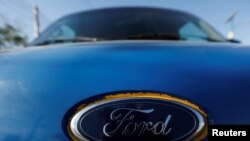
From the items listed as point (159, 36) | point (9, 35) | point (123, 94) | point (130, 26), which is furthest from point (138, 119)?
point (9, 35)

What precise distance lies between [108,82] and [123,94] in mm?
74

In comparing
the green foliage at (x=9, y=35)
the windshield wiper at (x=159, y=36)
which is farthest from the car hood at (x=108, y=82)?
the green foliage at (x=9, y=35)

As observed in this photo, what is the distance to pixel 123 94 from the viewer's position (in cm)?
120

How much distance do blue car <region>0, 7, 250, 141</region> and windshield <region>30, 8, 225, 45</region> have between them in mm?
1305

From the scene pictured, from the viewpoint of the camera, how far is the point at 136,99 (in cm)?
118

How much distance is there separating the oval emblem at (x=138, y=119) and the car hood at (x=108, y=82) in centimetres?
4

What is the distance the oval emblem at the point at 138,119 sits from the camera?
113 centimetres

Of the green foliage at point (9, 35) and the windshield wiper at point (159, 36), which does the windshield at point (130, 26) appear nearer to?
the windshield wiper at point (159, 36)

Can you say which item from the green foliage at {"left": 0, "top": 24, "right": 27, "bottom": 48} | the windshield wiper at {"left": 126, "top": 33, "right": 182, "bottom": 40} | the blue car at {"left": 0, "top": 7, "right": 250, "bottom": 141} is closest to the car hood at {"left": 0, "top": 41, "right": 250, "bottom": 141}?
the blue car at {"left": 0, "top": 7, "right": 250, "bottom": 141}

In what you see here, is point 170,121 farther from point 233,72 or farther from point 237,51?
point 237,51

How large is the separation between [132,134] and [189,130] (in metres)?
0.18

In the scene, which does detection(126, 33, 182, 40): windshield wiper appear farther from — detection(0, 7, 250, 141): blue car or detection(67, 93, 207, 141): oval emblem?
detection(67, 93, 207, 141): oval emblem

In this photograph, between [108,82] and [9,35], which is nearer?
[108,82]

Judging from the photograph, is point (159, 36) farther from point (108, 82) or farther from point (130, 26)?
point (108, 82)
